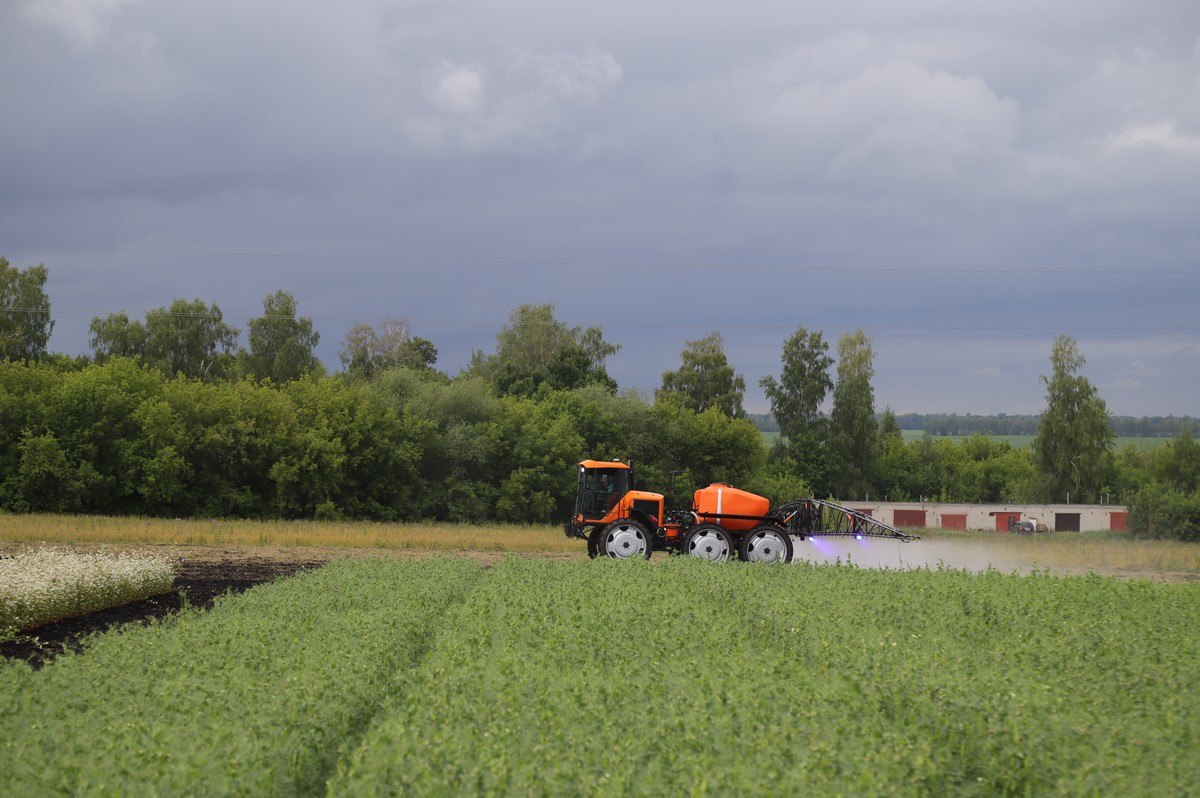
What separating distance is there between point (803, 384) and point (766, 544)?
57.6 metres

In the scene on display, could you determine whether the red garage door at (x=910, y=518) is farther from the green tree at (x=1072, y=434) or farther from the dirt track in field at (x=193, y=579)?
the dirt track in field at (x=193, y=579)

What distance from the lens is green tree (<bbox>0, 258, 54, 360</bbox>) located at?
2864 inches

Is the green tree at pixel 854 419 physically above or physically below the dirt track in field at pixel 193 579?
above

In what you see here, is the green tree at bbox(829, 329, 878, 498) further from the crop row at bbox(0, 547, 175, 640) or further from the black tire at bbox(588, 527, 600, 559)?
the crop row at bbox(0, 547, 175, 640)

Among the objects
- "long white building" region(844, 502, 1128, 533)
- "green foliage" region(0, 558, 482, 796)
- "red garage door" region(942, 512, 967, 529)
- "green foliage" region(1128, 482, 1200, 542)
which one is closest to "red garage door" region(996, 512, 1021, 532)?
"long white building" region(844, 502, 1128, 533)

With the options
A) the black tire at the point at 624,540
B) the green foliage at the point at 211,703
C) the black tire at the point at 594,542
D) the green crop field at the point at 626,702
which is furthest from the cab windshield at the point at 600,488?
the green foliage at the point at 211,703

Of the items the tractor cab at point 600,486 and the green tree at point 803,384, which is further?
the green tree at point 803,384

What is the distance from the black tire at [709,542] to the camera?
22922 millimetres

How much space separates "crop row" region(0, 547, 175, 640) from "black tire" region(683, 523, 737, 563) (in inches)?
422

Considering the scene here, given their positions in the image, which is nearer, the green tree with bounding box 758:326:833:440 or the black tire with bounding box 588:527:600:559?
the black tire with bounding box 588:527:600:559

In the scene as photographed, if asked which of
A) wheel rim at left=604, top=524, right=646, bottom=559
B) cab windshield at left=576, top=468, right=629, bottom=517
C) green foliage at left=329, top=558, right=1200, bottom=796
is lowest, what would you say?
wheel rim at left=604, top=524, right=646, bottom=559

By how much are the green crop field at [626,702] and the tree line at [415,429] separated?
956 centimetres

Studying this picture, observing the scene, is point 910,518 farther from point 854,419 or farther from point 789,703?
point 789,703

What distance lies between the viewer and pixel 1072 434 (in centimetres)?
7425
